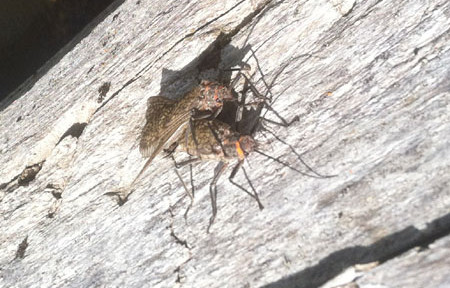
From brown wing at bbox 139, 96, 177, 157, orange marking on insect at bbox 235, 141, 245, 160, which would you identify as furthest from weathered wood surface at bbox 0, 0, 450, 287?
brown wing at bbox 139, 96, 177, 157

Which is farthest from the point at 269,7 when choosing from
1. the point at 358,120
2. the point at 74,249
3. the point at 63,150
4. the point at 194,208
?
the point at 74,249

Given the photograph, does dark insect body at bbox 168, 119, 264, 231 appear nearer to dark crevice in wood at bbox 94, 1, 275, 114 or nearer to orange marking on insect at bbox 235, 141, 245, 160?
orange marking on insect at bbox 235, 141, 245, 160

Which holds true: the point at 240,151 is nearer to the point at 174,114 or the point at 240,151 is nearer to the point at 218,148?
the point at 218,148

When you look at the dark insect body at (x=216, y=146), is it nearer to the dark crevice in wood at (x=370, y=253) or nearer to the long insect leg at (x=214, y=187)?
the long insect leg at (x=214, y=187)

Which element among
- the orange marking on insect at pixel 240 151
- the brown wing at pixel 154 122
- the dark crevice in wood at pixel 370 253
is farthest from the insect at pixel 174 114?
the dark crevice in wood at pixel 370 253

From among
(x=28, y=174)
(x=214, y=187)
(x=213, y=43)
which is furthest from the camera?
(x=28, y=174)

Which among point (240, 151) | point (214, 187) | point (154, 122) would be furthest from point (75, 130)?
point (240, 151)

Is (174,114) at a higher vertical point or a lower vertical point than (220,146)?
higher
